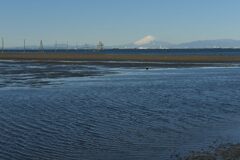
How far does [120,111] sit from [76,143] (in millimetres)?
8555

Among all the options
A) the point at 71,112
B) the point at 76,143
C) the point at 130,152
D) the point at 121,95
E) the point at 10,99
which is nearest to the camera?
the point at 130,152

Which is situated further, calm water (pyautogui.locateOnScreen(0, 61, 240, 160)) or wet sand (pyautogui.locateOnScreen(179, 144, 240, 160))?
calm water (pyautogui.locateOnScreen(0, 61, 240, 160))

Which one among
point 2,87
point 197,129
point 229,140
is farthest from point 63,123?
point 2,87

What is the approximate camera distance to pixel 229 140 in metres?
18.1

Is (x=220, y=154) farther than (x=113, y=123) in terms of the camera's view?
No

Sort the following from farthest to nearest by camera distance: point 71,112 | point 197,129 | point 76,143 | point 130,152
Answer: point 71,112, point 197,129, point 76,143, point 130,152

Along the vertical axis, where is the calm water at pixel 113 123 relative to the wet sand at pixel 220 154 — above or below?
below

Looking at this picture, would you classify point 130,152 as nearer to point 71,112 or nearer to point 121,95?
point 71,112

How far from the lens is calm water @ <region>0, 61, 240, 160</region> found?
54.7ft

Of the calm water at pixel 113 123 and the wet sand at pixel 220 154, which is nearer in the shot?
the wet sand at pixel 220 154

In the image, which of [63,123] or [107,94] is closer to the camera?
[63,123]

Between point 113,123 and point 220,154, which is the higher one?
point 220,154

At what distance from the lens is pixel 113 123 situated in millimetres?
22172

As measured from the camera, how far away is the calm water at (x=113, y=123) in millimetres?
16672
